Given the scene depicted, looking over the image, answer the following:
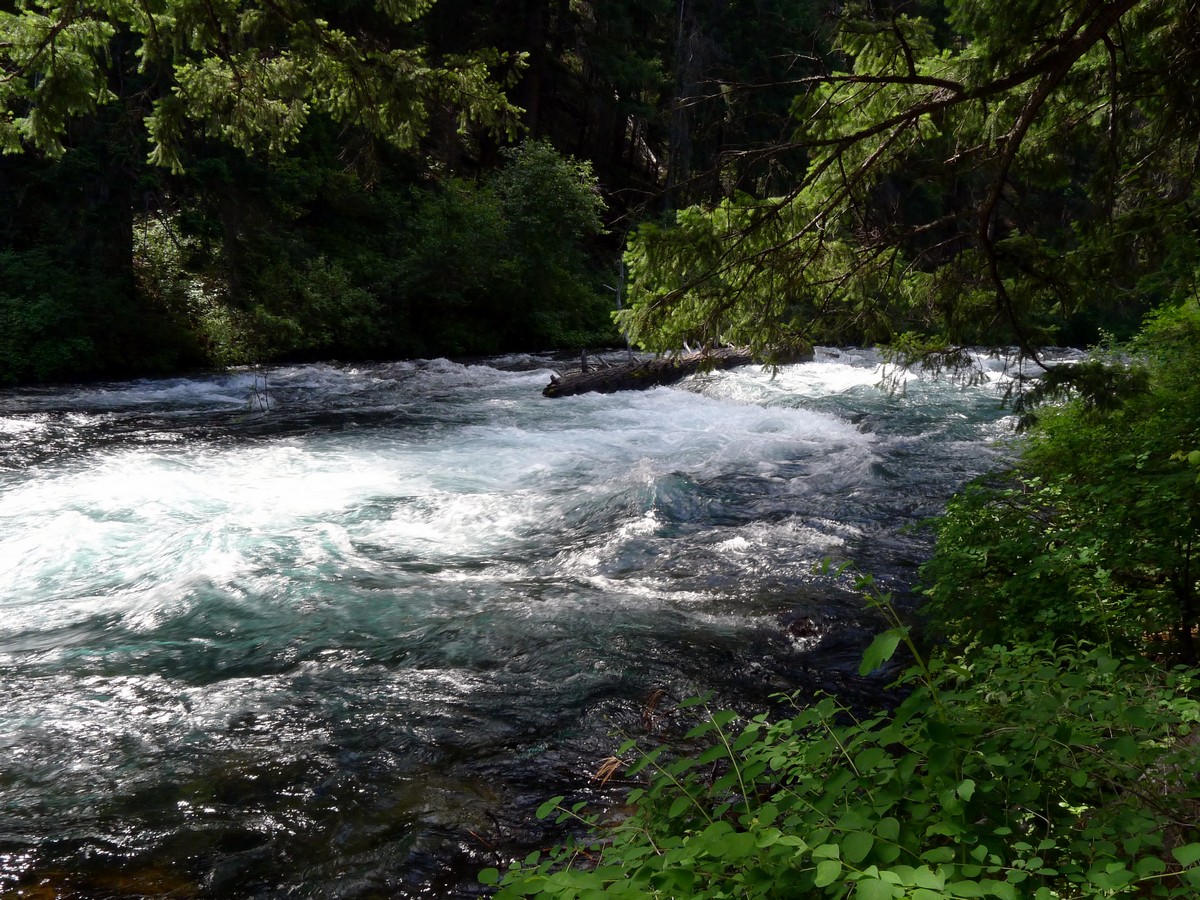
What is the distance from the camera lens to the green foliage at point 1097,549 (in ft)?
12.5

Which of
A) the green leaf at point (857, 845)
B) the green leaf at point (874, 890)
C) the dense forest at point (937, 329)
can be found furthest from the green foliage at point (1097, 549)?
the green leaf at point (874, 890)

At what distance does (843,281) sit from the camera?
5.65 metres

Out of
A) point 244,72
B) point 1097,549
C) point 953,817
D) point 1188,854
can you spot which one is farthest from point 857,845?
point 244,72

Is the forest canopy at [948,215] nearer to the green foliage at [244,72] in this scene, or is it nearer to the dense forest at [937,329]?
the dense forest at [937,329]

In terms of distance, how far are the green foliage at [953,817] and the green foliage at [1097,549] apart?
1107 mm

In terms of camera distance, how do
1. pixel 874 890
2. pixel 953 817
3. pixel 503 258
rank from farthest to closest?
pixel 503 258, pixel 953 817, pixel 874 890

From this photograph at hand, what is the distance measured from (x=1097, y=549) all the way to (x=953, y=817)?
102 inches

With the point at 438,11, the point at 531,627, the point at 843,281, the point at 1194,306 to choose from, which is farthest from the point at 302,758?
the point at 438,11

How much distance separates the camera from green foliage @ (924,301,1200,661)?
380 cm

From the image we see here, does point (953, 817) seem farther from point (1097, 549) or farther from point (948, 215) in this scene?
point (948, 215)

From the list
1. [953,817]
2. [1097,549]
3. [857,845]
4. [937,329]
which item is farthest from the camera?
[937,329]

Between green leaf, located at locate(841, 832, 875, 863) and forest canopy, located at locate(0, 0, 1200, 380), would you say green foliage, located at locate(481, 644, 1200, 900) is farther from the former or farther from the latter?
forest canopy, located at locate(0, 0, 1200, 380)

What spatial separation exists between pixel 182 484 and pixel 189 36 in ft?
15.7

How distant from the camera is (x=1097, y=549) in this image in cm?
400
